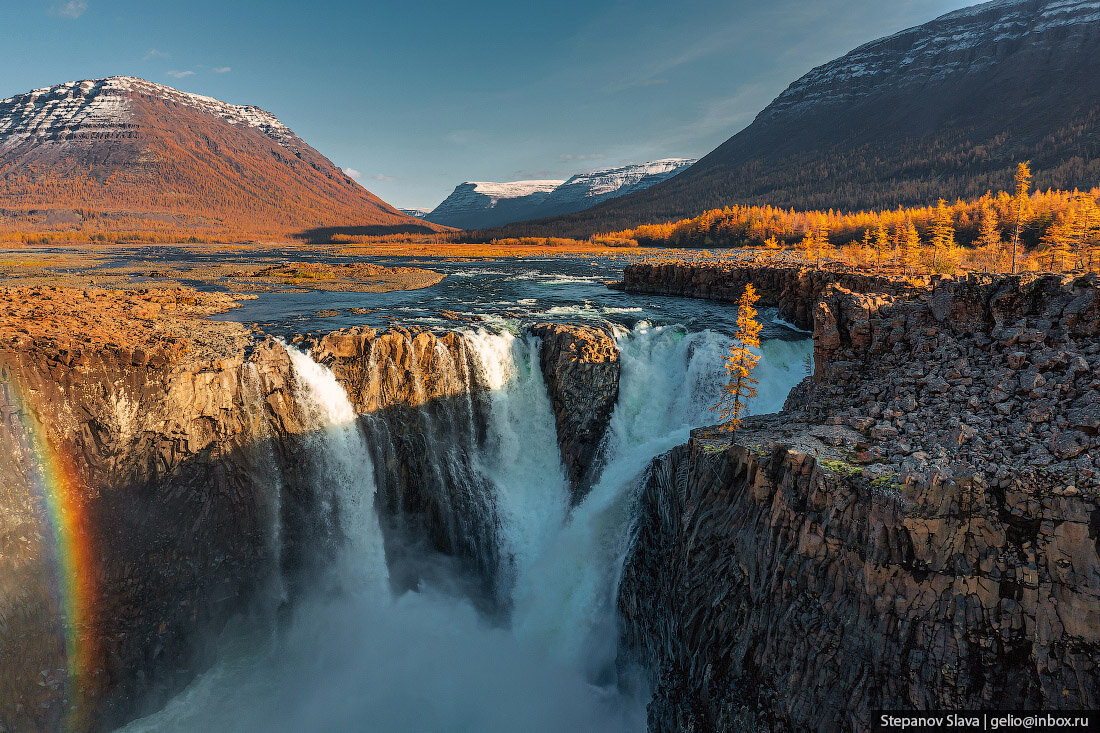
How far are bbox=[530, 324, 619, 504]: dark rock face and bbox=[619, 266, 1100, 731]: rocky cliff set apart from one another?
671cm

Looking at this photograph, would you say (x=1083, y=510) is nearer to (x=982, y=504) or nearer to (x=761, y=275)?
(x=982, y=504)

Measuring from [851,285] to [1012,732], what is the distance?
24686mm

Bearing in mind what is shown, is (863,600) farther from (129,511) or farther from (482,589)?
(129,511)

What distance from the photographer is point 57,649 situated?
13328 millimetres

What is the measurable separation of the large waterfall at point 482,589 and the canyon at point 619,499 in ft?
0.76

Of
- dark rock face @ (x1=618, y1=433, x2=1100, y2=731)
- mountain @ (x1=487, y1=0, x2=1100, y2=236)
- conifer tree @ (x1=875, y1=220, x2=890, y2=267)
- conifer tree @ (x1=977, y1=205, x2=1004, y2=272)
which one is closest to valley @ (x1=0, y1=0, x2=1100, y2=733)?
dark rock face @ (x1=618, y1=433, x2=1100, y2=731)

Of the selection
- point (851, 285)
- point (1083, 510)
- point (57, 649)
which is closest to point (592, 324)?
point (851, 285)

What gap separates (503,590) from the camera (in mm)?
18688

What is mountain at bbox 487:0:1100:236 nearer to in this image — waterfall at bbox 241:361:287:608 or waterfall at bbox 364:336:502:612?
waterfall at bbox 364:336:502:612

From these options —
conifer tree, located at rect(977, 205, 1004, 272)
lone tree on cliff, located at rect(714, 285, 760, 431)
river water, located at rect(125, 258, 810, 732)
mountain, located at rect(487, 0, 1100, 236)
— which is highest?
mountain, located at rect(487, 0, 1100, 236)

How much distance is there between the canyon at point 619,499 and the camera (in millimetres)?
8852

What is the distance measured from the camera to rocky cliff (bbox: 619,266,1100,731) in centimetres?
832

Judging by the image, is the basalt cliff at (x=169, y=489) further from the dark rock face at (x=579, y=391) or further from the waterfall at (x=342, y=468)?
the dark rock face at (x=579, y=391)

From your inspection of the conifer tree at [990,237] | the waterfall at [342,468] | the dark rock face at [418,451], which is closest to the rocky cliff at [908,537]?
the dark rock face at [418,451]
